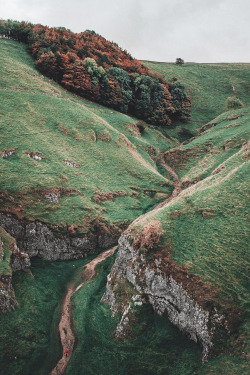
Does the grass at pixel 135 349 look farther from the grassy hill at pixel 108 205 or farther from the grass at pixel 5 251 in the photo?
the grass at pixel 5 251

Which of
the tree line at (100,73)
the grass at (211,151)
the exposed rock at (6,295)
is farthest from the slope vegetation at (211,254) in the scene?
the tree line at (100,73)

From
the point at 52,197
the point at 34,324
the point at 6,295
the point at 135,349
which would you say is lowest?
the point at 34,324

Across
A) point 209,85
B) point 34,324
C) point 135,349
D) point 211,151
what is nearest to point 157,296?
point 135,349

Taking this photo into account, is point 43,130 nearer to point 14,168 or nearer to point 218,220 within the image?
point 14,168

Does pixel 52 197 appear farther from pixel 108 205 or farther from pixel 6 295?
pixel 6 295

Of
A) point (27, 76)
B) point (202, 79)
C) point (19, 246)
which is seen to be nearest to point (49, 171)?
point (19, 246)

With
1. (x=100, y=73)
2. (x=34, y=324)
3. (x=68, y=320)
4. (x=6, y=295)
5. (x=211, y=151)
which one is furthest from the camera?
(x=100, y=73)

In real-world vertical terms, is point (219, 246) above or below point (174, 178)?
above
